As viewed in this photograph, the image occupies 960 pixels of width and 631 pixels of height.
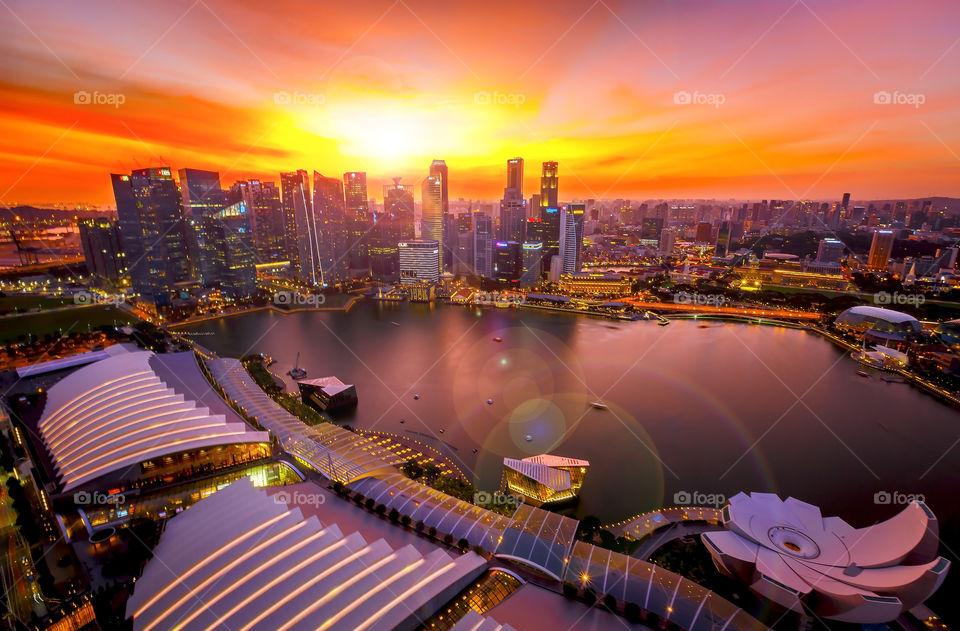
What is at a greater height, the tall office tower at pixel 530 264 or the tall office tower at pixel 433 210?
the tall office tower at pixel 433 210

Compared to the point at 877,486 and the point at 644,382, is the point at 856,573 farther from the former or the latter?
the point at 644,382

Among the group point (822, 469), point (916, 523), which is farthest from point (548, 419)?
point (916, 523)

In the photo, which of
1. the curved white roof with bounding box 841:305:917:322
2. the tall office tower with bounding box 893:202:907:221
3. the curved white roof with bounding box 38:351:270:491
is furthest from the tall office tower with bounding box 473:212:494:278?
the tall office tower with bounding box 893:202:907:221

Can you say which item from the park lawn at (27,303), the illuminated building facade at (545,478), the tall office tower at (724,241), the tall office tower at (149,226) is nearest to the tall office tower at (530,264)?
the tall office tower at (724,241)

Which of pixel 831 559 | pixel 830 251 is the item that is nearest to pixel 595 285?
pixel 830 251

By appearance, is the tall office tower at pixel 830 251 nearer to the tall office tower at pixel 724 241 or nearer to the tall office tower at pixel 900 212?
the tall office tower at pixel 724 241

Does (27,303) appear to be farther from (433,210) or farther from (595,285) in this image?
(595,285)
